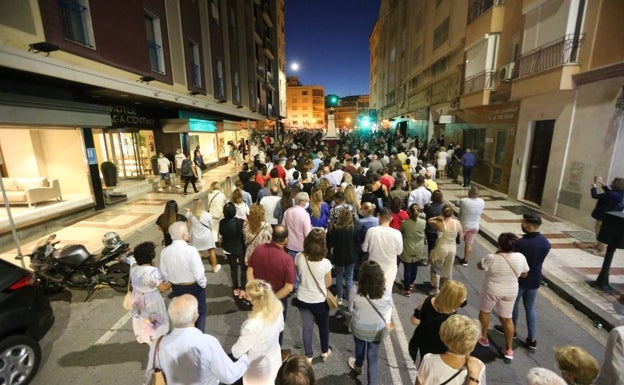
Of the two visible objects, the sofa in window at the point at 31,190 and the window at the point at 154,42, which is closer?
the sofa in window at the point at 31,190

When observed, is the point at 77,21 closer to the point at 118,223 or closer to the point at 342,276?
the point at 118,223

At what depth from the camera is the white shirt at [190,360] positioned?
2.20m

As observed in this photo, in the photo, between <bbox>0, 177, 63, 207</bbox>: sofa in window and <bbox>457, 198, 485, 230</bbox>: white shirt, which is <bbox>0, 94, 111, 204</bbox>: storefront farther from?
<bbox>457, 198, 485, 230</bbox>: white shirt

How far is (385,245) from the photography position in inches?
168

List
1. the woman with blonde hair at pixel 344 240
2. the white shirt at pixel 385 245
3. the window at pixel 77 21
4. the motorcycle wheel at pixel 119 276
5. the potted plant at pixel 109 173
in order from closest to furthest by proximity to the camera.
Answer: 1. the white shirt at pixel 385 245
2. the woman with blonde hair at pixel 344 240
3. the motorcycle wheel at pixel 119 276
4. the window at pixel 77 21
5. the potted plant at pixel 109 173

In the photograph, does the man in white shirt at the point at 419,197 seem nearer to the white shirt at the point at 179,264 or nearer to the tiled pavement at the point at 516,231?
the tiled pavement at the point at 516,231

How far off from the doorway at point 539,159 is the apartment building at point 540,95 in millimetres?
38

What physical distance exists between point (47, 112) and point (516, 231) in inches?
541

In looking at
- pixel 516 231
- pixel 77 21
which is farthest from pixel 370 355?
pixel 77 21

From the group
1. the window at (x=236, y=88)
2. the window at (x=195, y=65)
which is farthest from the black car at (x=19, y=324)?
the window at (x=236, y=88)

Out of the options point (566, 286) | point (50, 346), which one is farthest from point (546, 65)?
point (50, 346)

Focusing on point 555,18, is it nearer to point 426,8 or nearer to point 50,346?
point 50,346

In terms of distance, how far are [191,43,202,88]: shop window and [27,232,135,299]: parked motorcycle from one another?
46.8ft

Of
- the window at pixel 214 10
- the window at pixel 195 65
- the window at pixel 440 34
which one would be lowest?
the window at pixel 195 65
